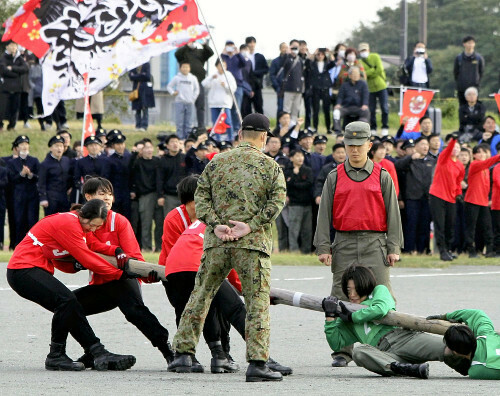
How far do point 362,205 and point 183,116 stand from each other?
16526mm

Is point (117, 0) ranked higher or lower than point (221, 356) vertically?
higher

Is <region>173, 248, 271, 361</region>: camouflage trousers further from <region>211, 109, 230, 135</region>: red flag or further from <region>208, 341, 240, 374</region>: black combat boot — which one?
<region>211, 109, 230, 135</region>: red flag

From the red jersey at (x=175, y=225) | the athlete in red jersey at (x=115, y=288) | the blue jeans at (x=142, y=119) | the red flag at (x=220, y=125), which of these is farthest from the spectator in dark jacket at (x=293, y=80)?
the red jersey at (x=175, y=225)

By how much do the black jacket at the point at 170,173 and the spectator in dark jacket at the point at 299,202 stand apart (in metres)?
1.94

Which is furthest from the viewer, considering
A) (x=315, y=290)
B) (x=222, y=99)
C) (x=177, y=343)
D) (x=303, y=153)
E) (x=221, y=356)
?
(x=222, y=99)

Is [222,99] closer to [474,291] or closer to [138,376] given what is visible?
[474,291]

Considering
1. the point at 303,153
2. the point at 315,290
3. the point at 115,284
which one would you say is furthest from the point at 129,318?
the point at 303,153

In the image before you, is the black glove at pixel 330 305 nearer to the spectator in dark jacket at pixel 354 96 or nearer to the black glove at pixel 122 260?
the black glove at pixel 122 260

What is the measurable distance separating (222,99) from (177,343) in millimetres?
17334

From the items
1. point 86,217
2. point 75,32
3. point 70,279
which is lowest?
point 70,279

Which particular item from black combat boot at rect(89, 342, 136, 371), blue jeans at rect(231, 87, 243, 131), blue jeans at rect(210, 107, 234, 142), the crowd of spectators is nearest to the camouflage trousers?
black combat boot at rect(89, 342, 136, 371)

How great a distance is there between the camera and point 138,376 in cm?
905

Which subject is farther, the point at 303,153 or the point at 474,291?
the point at 303,153

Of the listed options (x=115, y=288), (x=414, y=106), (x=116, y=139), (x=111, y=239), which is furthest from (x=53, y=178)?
(x=115, y=288)
